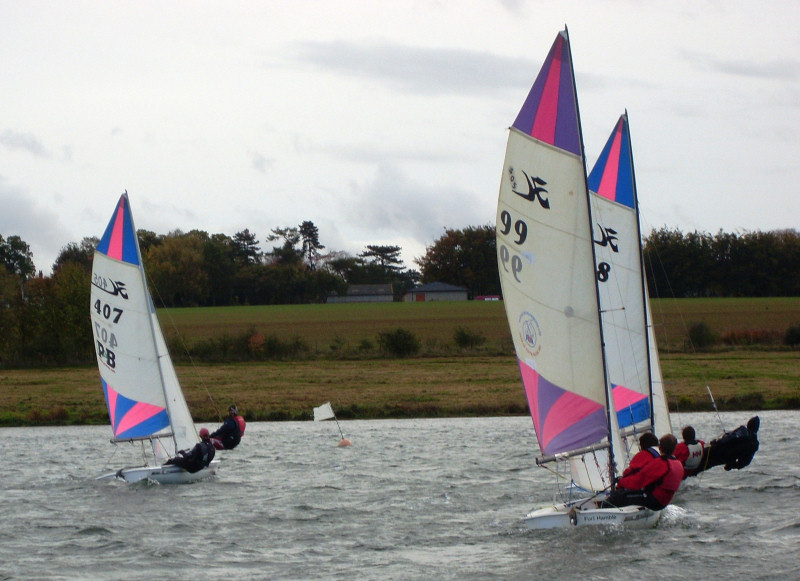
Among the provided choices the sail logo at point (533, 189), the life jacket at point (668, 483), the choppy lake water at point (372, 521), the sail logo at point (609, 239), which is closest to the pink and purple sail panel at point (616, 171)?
the sail logo at point (609, 239)

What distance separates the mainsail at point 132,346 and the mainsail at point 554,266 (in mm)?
12021

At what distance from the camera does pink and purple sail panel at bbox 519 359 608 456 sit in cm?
1850

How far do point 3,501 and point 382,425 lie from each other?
53.7 feet

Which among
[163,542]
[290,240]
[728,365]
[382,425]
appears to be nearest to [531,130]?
[163,542]

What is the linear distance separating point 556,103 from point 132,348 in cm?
1474

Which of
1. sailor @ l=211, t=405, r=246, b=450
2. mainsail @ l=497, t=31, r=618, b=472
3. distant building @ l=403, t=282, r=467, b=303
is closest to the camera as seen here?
mainsail @ l=497, t=31, r=618, b=472

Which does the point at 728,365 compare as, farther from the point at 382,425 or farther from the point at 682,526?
the point at 682,526

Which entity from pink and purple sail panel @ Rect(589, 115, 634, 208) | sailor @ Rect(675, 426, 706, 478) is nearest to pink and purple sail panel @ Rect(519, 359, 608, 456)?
sailor @ Rect(675, 426, 706, 478)

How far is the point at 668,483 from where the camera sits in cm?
1812

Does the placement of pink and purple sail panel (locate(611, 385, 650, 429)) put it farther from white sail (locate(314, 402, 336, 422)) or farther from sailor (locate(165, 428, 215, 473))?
white sail (locate(314, 402, 336, 422))

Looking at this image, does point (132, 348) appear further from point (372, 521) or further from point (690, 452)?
point (690, 452)

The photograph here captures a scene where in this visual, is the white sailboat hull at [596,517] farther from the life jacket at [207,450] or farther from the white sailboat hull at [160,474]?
the white sailboat hull at [160,474]

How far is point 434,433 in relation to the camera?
35.9 m

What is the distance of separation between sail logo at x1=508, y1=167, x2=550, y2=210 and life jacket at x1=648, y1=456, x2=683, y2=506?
14.8ft
